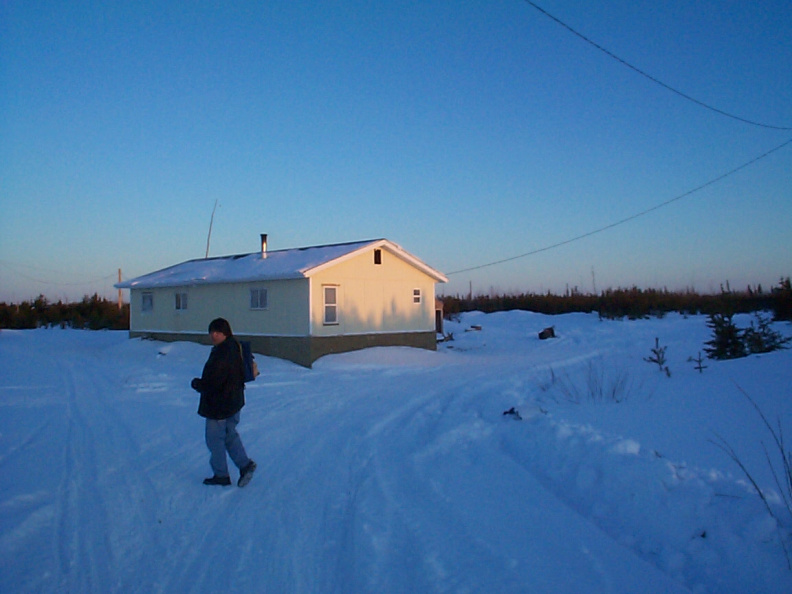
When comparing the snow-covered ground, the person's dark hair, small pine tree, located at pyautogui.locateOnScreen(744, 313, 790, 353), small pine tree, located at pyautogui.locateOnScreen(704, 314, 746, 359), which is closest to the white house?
the snow-covered ground

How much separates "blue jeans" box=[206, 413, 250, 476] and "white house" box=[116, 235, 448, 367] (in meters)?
13.7

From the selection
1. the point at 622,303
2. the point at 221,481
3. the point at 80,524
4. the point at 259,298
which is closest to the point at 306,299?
the point at 259,298

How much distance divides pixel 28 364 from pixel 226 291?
6.96m

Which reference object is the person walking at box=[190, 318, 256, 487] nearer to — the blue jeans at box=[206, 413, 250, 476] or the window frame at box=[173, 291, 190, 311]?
the blue jeans at box=[206, 413, 250, 476]

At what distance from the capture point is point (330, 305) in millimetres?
21609

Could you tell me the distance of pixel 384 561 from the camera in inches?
179

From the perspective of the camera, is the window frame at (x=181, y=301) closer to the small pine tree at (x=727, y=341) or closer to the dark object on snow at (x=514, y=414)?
the dark object on snow at (x=514, y=414)

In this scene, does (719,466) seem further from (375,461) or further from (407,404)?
(407,404)

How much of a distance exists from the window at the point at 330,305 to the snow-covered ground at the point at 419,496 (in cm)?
959

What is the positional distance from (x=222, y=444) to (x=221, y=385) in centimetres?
64

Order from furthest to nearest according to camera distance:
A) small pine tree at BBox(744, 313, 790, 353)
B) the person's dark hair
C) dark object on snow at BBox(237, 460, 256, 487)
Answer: small pine tree at BBox(744, 313, 790, 353)
the person's dark hair
dark object on snow at BBox(237, 460, 256, 487)

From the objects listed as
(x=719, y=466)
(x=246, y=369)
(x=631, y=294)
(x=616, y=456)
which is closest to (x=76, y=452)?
(x=246, y=369)

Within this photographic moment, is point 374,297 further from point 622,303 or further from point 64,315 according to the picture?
point 64,315

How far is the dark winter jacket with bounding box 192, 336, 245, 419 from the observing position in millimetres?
6508
